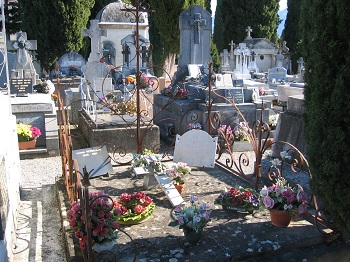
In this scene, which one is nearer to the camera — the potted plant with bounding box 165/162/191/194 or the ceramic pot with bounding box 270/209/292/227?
the ceramic pot with bounding box 270/209/292/227

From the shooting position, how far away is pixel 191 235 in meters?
3.43

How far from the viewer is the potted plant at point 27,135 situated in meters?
7.58

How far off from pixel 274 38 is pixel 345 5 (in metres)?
26.1

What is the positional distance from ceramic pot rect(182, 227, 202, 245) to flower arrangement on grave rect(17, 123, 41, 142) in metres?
5.06

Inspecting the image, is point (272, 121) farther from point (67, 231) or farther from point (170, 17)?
point (170, 17)

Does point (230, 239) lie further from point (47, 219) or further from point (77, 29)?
point (77, 29)

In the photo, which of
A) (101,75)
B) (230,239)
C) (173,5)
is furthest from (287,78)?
(230,239)

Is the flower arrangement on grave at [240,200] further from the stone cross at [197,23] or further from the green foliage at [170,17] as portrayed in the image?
the green foliage at [170,17]

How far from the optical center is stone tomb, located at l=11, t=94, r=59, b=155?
311 inches

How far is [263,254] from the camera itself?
135 inches

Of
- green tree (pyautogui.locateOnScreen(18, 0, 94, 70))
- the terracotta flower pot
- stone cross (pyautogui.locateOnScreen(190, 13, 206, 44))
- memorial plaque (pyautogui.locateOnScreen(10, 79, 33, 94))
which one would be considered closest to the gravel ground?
the terracotta flower pot

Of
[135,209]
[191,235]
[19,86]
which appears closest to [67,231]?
[135,209]

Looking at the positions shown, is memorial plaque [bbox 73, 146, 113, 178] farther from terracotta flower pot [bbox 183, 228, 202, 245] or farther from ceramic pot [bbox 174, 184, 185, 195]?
terracotta flower pot [bbox 183, 228, 202, 245]

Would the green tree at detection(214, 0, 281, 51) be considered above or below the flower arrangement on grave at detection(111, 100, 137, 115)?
above
